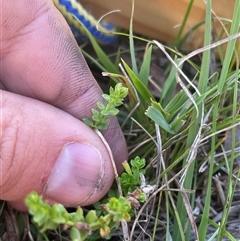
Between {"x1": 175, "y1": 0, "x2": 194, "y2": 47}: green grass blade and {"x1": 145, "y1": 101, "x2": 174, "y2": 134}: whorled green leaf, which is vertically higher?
{"x1": 175, "y1": 0, "x2": 194, "y2": 47}: green grass blade

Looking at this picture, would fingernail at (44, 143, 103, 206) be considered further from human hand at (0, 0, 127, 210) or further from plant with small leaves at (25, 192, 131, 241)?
plant with small leaves at (25, 192, 131, 241)

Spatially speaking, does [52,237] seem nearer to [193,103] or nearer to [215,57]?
[193,103]

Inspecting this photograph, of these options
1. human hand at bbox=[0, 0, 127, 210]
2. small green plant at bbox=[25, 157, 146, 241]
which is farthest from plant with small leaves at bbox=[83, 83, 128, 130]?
small green plant at bbox=[25, 157, 146, 241]

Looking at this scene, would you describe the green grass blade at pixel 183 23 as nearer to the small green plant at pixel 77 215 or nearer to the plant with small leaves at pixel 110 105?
the plant with small leaves at pixel 110 105

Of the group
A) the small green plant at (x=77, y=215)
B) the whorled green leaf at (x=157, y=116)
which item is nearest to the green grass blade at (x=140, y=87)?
the whorled green leaf at (x=157, y=116)

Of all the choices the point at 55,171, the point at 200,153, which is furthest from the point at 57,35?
the point at 200,153
